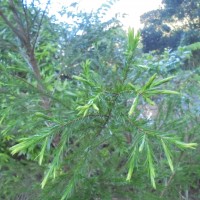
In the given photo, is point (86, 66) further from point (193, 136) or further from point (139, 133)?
point (193, 136)

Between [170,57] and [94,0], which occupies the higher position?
[94,0]

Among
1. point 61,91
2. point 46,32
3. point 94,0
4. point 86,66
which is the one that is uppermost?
point 94,0

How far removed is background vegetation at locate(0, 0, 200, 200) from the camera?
111 cm

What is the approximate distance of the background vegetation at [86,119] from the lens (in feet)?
3.66

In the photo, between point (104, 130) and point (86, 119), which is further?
point (104, 130)

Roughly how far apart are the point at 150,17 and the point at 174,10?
3.52ft

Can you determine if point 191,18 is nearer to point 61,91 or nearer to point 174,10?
point 174,10

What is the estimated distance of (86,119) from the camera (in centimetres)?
122

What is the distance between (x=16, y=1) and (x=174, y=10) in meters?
12.2

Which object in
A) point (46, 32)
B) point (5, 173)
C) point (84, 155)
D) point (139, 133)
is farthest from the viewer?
point (46, 32)

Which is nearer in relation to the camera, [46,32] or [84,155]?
[84,155]

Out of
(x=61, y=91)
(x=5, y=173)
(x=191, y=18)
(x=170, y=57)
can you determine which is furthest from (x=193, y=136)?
(x=191, y=18)

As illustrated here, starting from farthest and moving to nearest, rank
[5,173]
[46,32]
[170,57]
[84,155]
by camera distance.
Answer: [170,57] < [46,32] < [5,173] < [84,155]

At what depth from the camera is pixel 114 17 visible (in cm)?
313
